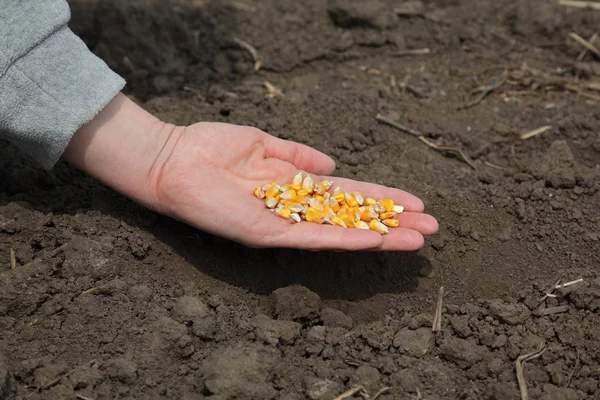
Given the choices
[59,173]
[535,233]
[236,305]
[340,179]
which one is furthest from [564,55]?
[59,173]

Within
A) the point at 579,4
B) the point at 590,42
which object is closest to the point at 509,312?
the point at 590,42

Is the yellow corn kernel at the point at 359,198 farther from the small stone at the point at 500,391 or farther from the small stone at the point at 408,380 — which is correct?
the small stone at the point at 500,391

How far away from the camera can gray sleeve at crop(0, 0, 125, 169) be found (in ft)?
Result: 8.06

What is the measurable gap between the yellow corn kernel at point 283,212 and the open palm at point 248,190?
23 mm

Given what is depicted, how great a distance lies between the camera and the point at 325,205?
2.74m

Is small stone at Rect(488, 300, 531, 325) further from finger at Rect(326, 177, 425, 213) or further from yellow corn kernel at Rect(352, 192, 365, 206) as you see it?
yellow corn kernel at Rect(352, 192, 365, 206)

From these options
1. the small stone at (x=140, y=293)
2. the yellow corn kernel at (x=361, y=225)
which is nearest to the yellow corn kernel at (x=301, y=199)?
the yellow corn kernel at (x=361, y=225)

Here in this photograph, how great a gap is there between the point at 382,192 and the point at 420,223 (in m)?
0.22

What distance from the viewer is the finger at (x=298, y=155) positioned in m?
2.89

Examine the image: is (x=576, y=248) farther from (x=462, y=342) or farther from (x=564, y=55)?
(x=564, y=55)

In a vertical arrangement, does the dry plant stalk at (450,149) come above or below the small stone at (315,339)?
below

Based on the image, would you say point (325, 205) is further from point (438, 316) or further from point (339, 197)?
point (438, 316)

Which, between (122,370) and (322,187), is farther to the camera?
(322,187)

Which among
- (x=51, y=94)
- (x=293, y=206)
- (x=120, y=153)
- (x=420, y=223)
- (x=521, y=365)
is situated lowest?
(x=521, y=365)
